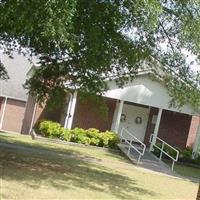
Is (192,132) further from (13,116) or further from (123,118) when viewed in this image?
(13,116)

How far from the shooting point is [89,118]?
32781 millimetres

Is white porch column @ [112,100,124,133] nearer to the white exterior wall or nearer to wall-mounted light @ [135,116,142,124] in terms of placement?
the white exterior wall

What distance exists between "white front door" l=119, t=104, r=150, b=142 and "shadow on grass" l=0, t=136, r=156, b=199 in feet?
38.0

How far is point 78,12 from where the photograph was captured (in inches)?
555

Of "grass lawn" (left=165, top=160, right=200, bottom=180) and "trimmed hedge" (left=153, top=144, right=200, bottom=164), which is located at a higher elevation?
"trimmed hedge" (left=153, top=144, right=200, bottom=164)

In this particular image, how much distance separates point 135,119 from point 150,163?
8.54m

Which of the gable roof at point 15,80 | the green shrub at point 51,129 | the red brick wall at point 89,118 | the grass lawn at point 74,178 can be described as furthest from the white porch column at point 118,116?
the gable roof at point 15,80

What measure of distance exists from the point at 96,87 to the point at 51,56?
202 cm

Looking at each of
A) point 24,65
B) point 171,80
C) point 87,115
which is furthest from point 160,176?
point 24,65

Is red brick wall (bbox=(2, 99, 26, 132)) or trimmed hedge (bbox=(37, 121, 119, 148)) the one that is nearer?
trimmed hedge (bbox=(37, 121, 119, 148))

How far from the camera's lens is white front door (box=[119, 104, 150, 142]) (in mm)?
33750

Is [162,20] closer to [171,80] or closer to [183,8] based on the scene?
[183,8]

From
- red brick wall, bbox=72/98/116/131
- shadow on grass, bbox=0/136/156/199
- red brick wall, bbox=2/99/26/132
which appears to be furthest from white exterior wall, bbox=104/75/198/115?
red brick wall, bbox=2/99/26/132

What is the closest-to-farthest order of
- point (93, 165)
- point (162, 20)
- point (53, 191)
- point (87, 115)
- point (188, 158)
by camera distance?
point (53, 191), point (162, 20), point (93, 165), point (188, 158), point (87, 115)
